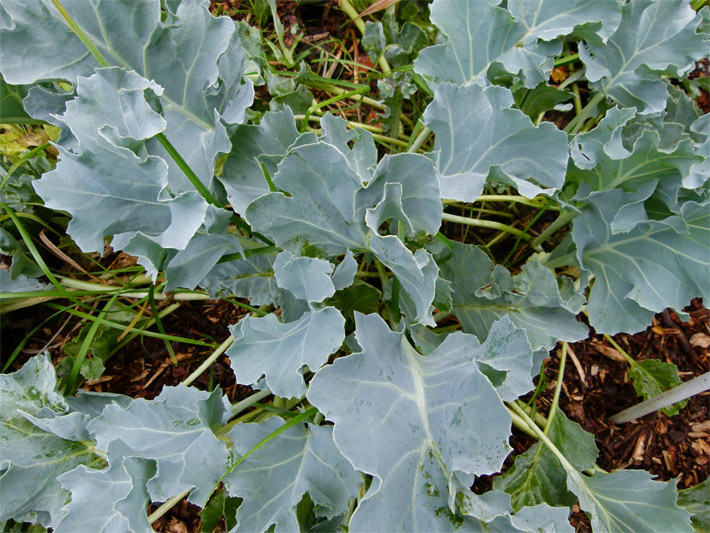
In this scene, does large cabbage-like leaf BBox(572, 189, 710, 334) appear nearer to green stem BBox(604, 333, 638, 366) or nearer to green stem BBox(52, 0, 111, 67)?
green stem BBox(604, 333, 638, 366)

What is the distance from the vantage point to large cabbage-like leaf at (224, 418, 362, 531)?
99cm

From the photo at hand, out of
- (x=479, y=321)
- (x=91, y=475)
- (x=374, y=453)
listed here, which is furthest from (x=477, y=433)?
(x=91, y=475)

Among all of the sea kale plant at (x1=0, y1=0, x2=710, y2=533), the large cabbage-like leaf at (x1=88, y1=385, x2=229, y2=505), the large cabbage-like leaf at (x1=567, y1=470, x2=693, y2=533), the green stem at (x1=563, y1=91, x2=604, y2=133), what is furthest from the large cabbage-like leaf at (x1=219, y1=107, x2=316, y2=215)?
the large cabbage-like leaf at (x1=567, y1=470, x2=693, y2=533)

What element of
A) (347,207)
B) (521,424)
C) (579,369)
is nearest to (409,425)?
(347,207)

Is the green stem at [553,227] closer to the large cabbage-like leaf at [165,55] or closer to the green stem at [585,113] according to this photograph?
the green stem at [585,113]

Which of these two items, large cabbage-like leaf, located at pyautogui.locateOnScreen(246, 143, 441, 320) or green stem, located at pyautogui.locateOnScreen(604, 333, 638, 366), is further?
green stem, located at pyautogui.locateOnScreen(604, 333, 638, 366)

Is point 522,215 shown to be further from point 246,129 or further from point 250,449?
point 250,449

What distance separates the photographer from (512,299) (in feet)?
3.89

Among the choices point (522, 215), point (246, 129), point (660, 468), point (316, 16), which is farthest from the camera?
point (316, 16)

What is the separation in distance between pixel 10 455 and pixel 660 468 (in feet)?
5.12

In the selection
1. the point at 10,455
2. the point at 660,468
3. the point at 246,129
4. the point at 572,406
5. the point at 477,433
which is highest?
the point at 246,129

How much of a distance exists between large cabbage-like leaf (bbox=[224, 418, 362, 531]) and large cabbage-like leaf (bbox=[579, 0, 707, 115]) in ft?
3.36

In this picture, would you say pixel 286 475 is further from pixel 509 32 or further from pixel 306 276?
pixel 509 32

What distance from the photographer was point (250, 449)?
3.42 ft
